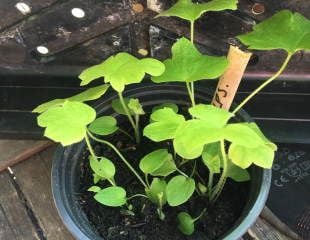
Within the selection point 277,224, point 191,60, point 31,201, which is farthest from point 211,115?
point 31,201

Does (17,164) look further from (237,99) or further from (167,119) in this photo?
(167,119)

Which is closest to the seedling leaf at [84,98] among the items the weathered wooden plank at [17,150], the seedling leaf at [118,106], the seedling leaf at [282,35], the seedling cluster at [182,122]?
the seedling cluster at [182,122]

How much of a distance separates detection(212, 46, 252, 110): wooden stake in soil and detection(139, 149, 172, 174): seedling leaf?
13 cm

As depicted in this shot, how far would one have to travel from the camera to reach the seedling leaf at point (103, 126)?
899 mm

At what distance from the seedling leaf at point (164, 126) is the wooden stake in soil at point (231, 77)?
0.45 feet

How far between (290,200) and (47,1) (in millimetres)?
706

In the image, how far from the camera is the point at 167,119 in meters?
0.76

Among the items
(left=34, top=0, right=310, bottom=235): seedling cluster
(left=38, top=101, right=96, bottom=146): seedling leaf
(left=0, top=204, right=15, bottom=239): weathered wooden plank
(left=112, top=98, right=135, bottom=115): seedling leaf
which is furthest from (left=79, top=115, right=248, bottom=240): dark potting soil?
(left=0, top=204, right=15, bottom=239): weathered wooden plank

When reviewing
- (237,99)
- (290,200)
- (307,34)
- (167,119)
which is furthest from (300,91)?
(167,119)

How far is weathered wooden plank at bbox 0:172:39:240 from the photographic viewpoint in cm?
121

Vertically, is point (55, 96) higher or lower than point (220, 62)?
lower

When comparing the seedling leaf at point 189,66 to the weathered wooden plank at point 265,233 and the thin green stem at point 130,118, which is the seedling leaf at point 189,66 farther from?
the weathered wooden plank at point 265,233

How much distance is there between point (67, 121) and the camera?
2.42ft

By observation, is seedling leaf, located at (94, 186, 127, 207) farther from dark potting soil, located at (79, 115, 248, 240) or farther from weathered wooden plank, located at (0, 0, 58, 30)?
weathered wooden plank, located at (0, 0, 58, 30)
